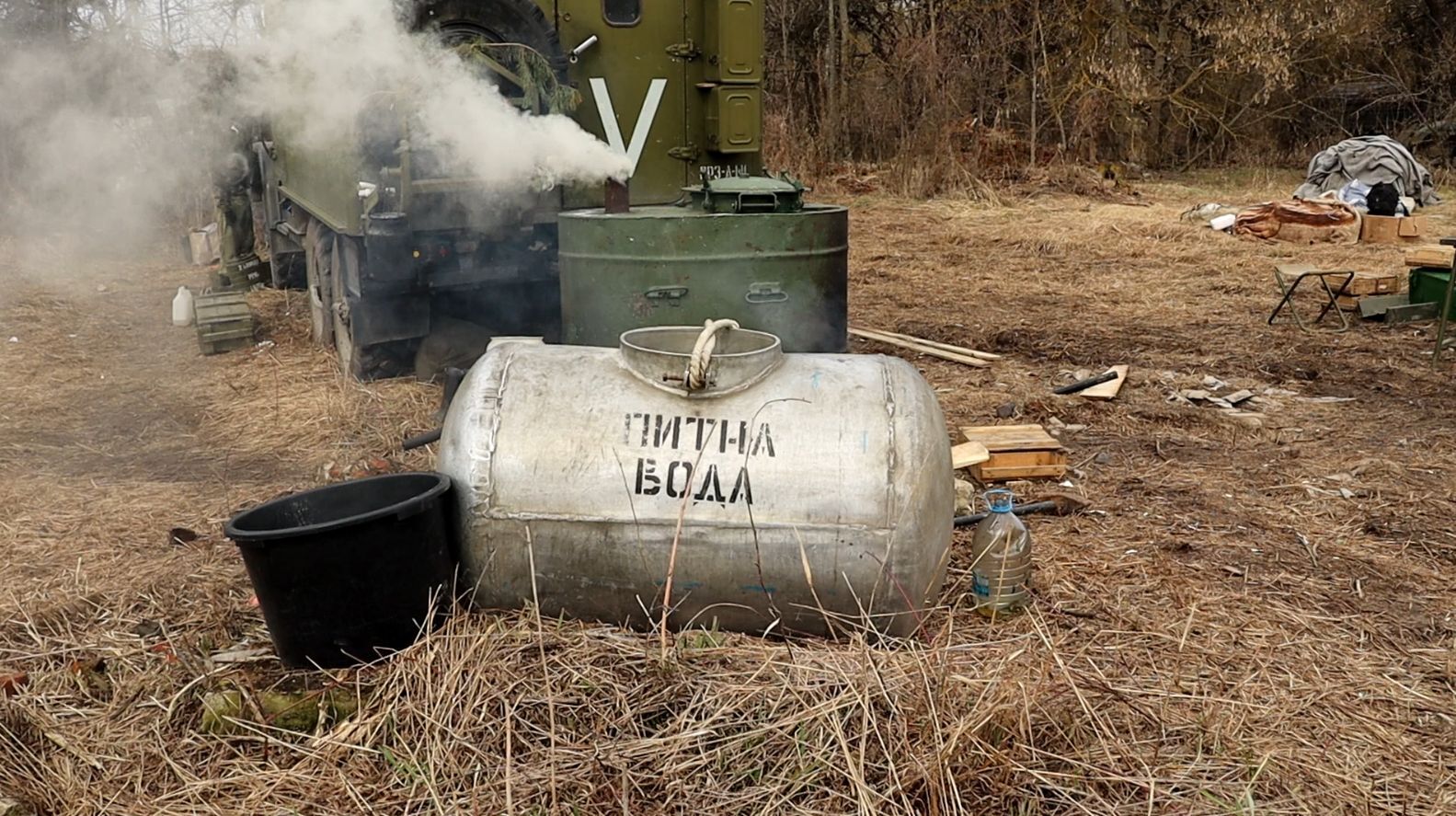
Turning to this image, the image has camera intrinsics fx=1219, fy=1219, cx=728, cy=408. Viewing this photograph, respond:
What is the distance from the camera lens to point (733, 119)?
759cm

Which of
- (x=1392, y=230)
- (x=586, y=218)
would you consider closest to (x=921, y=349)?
(x=586, y=218)

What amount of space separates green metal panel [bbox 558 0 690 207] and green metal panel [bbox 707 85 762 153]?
6.7 inches

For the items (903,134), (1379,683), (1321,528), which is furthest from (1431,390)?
(903,134)

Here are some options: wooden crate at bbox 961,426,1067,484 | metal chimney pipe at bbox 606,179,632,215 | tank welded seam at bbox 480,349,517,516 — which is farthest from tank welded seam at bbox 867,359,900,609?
metal chimney pipe at bbox 606,179,632,215

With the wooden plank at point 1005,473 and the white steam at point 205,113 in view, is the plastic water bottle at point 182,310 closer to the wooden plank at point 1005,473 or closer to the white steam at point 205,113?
the white steam at point 205,113

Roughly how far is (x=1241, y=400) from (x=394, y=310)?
180 inches

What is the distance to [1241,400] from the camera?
654 centimetres

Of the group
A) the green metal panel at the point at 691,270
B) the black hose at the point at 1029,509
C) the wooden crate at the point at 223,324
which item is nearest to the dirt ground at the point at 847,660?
the black hose at the point at 1029,509

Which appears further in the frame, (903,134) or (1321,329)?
(903,134)

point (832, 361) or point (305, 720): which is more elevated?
point (832, 361)

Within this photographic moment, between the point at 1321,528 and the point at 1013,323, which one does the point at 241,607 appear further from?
the point at 1013,323

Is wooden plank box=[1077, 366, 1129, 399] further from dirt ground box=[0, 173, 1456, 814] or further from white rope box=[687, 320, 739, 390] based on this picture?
white rope box=[687, 320, 739, 390]

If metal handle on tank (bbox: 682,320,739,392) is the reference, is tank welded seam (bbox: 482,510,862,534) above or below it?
below

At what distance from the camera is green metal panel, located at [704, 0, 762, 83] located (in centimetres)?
738
